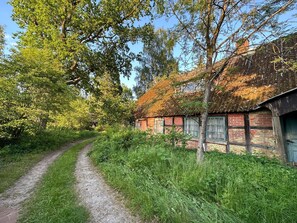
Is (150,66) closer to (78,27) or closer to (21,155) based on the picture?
(78,27)

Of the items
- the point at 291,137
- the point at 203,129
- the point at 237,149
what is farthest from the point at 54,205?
the point at 291,137

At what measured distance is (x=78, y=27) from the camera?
11703 millimetres

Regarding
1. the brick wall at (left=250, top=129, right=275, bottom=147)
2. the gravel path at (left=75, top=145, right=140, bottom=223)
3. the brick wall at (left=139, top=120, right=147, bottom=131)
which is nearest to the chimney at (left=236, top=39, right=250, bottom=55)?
the brick wall at (left=250, top=129, right=275, bottom=147)

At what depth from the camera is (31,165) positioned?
6.99 metres

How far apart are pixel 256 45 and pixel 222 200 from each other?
4686mm

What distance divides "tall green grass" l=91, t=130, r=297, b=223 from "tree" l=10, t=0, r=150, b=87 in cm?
920

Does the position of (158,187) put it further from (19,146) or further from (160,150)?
(19,146)

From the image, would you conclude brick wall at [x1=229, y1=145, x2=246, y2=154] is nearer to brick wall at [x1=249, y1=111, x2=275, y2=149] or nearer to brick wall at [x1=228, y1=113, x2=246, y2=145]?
brick wall at [x1=228, y1=113, x2=246, y2=145]

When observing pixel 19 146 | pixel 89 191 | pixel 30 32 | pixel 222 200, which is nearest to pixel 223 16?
pixel 222 200

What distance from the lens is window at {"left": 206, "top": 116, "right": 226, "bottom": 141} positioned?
7961 millimetres

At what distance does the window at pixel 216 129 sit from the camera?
7961 millimetres

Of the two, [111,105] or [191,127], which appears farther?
[111,105]

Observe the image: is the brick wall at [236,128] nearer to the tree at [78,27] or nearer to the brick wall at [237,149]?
the brick wall at [237,149]

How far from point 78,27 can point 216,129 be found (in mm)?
11201
